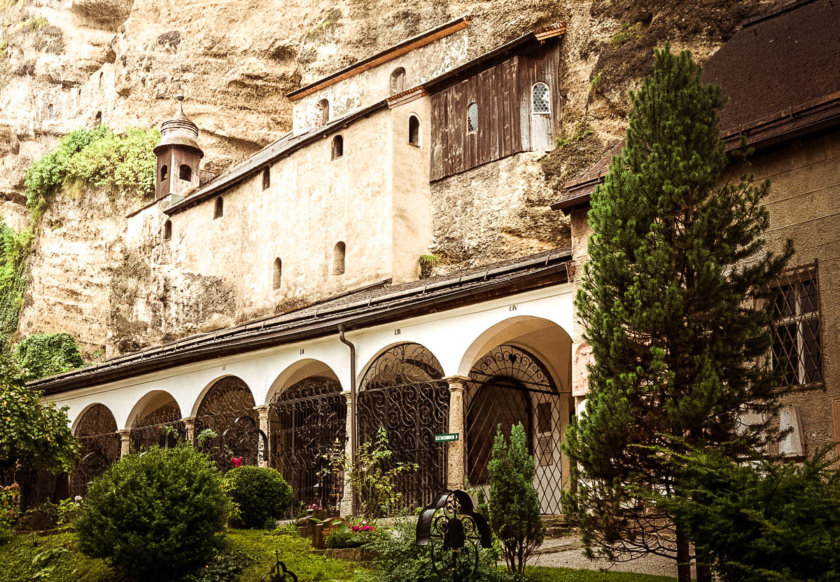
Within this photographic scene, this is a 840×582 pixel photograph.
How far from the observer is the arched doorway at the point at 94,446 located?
24.6m

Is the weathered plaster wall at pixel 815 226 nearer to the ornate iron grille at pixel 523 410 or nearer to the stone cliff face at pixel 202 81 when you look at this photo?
the ornate iron grille at pixel 523 410

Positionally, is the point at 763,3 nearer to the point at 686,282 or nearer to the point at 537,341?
the point at 537,341

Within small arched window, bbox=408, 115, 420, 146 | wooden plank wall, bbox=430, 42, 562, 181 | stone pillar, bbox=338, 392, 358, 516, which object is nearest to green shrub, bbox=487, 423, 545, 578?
stone pillar, bbox=338, 392, 358, 516

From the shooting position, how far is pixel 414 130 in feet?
91.6

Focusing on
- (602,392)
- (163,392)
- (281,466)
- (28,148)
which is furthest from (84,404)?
(28,148)

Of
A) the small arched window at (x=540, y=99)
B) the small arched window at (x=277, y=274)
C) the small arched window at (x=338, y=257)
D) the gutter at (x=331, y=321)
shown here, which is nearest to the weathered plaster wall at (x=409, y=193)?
the small arched window at (x=338, y=257)

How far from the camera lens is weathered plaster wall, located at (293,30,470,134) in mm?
29844

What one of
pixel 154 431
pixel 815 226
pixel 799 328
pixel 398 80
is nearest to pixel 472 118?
pixel 398 80

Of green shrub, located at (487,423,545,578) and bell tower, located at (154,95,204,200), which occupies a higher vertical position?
bell tower, located at (154,95,204,200)

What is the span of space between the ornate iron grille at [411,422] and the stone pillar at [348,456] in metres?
0.19

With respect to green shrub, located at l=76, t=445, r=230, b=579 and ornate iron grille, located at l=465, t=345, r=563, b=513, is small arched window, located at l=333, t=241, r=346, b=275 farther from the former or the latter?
green shrub, located at l=76, t=445, r=230, b=579

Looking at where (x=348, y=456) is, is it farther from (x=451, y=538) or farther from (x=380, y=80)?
(x=380, y=80)

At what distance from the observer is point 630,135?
384 inches

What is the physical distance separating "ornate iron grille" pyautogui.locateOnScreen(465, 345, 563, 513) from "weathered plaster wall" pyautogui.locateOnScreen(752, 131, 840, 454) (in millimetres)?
7536
